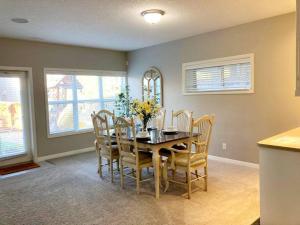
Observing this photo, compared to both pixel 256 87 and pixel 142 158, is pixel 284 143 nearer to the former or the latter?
pixel 142 158

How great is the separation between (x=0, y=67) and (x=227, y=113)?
4.51 m

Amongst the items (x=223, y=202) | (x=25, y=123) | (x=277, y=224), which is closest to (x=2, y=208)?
(x=25, y=123)

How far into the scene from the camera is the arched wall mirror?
6.06 metres

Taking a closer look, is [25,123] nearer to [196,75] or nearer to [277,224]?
[196,75]

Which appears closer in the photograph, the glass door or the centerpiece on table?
the centerpiece on table

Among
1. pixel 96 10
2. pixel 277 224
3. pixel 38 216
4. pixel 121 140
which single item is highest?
pixel 96 10

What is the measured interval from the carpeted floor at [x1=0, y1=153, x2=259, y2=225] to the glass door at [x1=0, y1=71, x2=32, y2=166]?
3.11 ft

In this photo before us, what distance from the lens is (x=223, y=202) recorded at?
3.13m

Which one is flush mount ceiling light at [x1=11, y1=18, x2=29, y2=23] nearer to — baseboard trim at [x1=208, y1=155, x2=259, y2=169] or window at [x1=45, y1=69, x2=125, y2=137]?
window at [x1=45, y1=69, x2=125, y2=137]

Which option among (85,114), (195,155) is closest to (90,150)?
(85,114)

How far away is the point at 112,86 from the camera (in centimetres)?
684

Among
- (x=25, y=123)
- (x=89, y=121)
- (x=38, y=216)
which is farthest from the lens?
(x=89, y=121)

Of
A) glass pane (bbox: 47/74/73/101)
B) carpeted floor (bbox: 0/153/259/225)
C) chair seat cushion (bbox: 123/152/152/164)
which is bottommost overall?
carpeted floor (bbox: 0/153/259/225)

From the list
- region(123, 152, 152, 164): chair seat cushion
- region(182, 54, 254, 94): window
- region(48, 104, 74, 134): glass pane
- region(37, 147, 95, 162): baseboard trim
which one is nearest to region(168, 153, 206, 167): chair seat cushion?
region(123, 152, 152, 164): chair seat cushion
